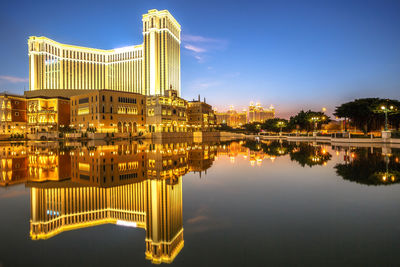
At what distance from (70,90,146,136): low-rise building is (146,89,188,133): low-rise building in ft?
9.14

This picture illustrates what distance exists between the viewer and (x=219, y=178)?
12.0m

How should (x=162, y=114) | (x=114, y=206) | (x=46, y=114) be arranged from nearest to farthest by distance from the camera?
(x=114, y=206) → (x=46, y=114) → (x=162, y=114)

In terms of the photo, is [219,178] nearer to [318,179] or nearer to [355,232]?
[318,179]

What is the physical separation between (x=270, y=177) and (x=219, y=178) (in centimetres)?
256

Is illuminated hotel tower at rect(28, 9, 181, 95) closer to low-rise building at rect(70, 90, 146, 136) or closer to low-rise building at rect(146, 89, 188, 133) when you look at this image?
low-rise building at rect(146, 89, 188, 133)

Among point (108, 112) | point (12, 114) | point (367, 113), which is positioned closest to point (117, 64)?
point (12, 114)

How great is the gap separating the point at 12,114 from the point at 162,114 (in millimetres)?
53993

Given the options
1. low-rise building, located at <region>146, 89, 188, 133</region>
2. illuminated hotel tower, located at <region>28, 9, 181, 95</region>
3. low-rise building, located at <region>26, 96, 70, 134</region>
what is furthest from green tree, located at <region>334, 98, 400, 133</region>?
low-rise building, located at <region>26, 96, 70, 134</region>

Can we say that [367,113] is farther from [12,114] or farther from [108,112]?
[12,114]

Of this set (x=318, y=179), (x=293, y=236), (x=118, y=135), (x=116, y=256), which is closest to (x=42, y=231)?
(x=116, y=256)

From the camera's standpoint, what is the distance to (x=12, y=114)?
86.3 m

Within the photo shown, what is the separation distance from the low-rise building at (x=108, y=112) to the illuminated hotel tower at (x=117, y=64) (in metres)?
27.5

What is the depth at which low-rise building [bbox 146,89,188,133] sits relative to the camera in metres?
94.3

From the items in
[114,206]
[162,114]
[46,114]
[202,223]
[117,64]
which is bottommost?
[114,206]
